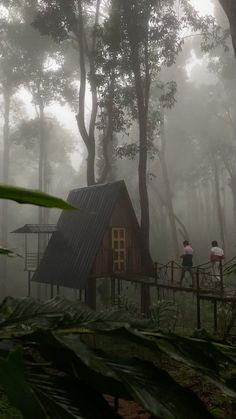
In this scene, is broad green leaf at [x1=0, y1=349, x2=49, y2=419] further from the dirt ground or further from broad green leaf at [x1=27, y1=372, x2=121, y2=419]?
the dirt ground

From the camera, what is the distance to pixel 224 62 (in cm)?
3111

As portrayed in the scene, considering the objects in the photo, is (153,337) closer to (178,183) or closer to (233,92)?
(233,92)

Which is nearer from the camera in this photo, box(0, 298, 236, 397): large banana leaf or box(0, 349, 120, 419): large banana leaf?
box(0, 349, 120, 419): large banana leaf

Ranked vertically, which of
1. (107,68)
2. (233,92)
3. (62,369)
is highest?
(233,92)

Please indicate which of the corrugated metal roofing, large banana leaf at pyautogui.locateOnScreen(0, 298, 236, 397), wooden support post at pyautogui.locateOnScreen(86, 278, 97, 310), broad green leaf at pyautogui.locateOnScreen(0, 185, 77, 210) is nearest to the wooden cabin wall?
the corrugated metal roofing

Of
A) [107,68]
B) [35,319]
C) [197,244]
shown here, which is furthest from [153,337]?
[197,244]

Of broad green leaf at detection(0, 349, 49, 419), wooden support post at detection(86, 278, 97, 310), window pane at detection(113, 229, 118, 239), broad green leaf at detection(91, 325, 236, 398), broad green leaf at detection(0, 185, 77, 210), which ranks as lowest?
wooden support post at detection(86, 278, 97, 310)

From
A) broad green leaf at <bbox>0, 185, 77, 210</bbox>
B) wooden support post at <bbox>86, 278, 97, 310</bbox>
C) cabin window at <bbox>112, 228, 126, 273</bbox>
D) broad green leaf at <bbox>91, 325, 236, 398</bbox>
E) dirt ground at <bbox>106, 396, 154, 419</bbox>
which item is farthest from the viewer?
cabin window at <bbox>112, 228, 126, 273</bbox>

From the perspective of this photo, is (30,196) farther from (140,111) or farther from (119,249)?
(140,111)

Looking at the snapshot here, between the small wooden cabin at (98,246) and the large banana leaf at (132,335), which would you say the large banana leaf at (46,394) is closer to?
the large banana leaf at (132,335)

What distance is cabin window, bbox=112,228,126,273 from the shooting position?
52.8ft

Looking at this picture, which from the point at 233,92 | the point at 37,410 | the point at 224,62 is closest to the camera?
the point at 37,410

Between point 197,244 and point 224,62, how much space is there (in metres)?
20.6

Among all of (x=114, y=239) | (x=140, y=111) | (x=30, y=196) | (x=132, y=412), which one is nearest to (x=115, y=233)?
(x=114, y=239)
